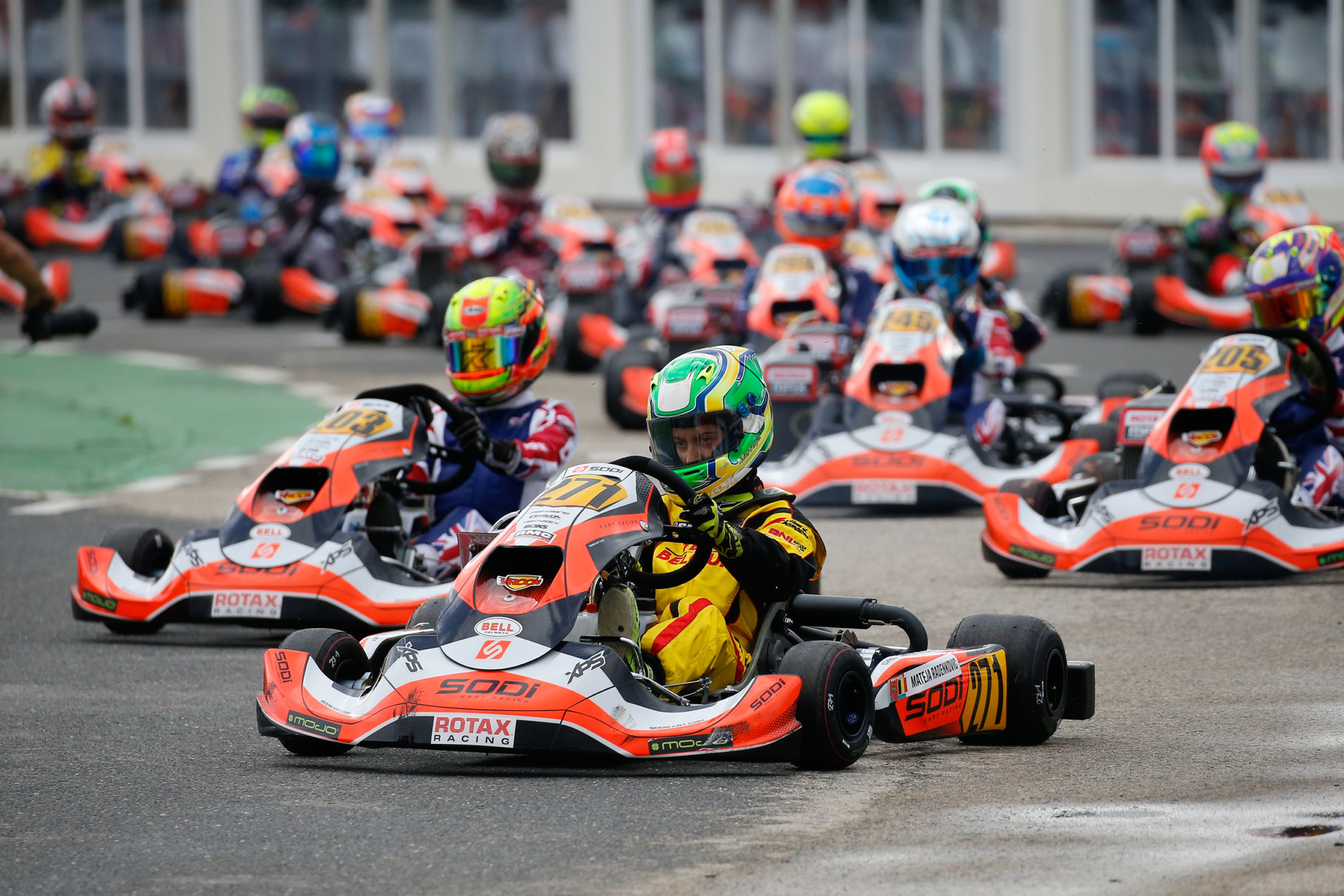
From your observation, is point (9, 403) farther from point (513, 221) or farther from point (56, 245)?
point (56, 245)

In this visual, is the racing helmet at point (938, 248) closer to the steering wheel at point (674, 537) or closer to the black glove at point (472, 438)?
the black glove at point (472, 438)

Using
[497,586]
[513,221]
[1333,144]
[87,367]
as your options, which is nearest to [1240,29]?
[1333,144]

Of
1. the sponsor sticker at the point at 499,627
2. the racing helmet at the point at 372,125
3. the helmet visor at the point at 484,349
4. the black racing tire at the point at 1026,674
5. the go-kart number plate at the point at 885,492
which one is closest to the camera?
the sponsor sticker at the point at 499,627

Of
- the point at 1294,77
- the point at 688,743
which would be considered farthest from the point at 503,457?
the point at 1294,77

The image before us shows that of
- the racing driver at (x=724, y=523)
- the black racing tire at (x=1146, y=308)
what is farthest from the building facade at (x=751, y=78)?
the racing driver at (x=724, y=523)

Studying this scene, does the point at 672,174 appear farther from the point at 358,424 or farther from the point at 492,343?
the point at 358,424

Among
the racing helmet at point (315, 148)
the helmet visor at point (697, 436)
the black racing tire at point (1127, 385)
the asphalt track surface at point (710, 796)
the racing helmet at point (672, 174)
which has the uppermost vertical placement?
the racing helmet at point (315, 148)

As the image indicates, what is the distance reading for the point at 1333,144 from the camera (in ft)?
76.1

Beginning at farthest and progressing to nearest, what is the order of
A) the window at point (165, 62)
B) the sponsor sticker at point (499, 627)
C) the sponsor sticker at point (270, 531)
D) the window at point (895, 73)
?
the window at point (165, 62)
the window at point (895, 73)
the sponsor sticker at point (270, 531)
the sponsor sticker at point (499, 627)

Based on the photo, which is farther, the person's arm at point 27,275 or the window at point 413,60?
the window at point 413,60

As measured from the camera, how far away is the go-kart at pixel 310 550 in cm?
785

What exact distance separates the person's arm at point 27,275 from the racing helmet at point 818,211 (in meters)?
5.31

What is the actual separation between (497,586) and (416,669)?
12.3 inches

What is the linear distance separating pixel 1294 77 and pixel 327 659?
64.1 feet
